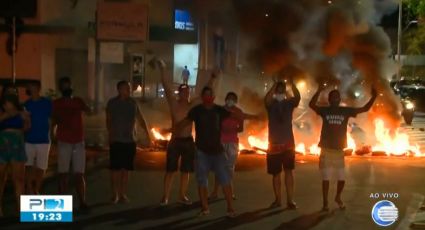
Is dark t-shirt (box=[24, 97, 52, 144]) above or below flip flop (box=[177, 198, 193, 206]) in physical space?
above

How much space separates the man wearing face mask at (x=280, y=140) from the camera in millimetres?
8625

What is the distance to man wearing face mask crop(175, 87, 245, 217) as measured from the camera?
7.96m

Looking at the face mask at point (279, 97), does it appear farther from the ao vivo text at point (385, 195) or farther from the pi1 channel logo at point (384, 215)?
the ao vivo text at point (385, 195)

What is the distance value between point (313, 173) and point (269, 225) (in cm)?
443

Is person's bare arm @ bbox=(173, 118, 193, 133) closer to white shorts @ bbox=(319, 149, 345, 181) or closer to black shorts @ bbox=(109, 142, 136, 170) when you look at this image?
black shorts @ bbox=(109, 142, 136, 170)

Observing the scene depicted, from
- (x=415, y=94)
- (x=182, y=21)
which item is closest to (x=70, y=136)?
(x=182, y=21)

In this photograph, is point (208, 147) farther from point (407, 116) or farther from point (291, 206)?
point (407, 116)

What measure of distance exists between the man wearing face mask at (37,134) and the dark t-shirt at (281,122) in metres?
2.66

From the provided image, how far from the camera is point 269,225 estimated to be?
302 inches

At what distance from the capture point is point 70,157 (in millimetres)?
8203

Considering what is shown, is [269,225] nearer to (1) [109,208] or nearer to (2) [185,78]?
(1) [109,208]

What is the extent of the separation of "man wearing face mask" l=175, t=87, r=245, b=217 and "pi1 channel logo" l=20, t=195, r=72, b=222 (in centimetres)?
158

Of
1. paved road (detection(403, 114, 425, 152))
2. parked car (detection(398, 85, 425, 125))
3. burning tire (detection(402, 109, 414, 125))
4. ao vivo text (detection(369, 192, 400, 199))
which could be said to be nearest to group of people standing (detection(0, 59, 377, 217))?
ao vivo text (detection(369, 192, 400, 199))

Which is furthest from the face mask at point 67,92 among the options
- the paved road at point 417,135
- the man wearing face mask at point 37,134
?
the paved road at point 417,135
